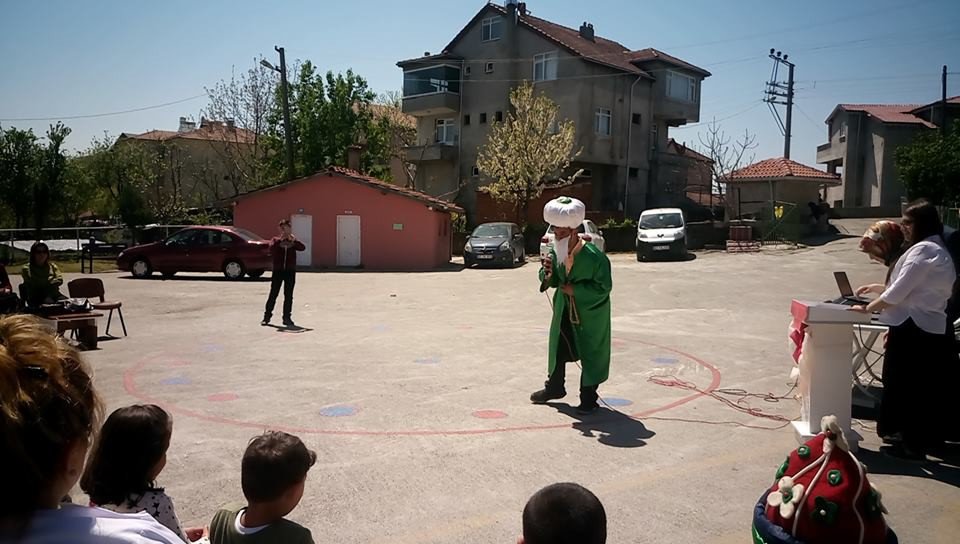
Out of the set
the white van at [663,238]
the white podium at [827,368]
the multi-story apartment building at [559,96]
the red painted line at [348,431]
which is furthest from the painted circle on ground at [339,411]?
the multi-story apartment building at [559,96]

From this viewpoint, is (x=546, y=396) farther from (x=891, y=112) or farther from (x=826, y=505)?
(x=891, y=112)

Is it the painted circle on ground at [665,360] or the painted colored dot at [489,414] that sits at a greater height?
the painted circle on ground at [665,360]

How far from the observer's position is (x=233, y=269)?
23922 mm

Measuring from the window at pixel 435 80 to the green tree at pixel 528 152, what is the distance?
789 cm

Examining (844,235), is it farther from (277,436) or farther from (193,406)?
(277,436)

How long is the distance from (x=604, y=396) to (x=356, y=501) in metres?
3.73

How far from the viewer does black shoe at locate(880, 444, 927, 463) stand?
5.41 metres

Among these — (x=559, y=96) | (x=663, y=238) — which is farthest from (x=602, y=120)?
(x=663, y=238)

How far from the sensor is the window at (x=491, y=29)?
143ft

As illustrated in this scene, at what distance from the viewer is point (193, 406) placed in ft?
23.2

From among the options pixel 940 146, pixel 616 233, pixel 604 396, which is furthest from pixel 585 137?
pixel 604 396

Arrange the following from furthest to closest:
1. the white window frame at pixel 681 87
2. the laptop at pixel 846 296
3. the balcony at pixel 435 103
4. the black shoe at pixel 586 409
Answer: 1. the balcony at pixel 435 103
2. the white window frame at pixel 681 87
3. the black shoe at pixel 586 409
4. the laptop at pixel 846 296

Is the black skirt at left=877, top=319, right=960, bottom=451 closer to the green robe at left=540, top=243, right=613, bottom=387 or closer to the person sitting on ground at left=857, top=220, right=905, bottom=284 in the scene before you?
the person sitting on ground at left=857, top=220, right=905, bottom=284

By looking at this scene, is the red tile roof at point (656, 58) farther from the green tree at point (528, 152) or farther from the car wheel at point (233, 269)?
the car wheel at point (233, 269)
